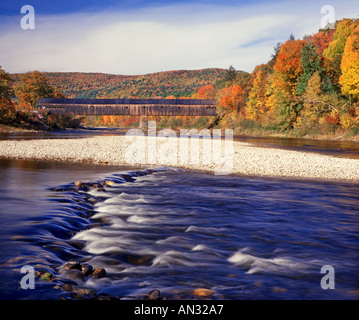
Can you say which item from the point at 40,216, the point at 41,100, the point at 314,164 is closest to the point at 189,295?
the point at 40,216

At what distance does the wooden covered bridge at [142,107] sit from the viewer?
187 ft

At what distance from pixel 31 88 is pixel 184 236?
252 feet

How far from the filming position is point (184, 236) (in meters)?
8.49

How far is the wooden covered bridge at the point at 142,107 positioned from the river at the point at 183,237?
42814 mm

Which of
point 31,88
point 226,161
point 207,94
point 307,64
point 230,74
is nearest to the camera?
point 226,161

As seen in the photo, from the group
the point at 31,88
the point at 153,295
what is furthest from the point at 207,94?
the point at 153,295

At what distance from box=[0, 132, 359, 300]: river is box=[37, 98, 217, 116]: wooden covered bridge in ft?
140

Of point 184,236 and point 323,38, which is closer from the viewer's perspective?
point 184,236

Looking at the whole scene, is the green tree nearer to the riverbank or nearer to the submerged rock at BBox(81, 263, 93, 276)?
the riverbank

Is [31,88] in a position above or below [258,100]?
above

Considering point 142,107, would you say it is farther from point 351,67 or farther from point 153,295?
point 153,295

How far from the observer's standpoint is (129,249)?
7.46 metres

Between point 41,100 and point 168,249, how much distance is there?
2264 inches

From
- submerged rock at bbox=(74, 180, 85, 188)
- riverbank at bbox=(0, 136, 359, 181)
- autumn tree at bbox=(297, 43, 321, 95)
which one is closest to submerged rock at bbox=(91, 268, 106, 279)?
submerged rock at bbox=(74, 180, 85, 188)
